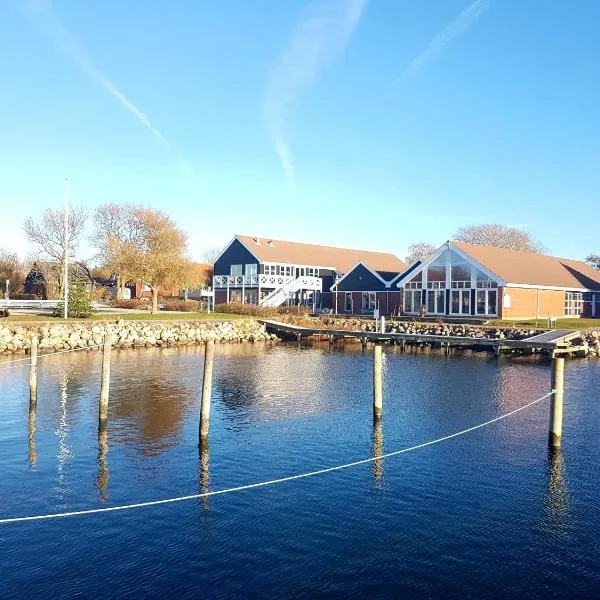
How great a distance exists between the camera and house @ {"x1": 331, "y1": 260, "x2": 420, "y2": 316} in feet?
192

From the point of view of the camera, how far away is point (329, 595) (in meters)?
9.23

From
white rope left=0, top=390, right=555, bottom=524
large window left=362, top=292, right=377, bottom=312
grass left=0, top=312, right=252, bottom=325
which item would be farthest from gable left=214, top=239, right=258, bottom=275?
white rope left=0, top=390, right=555, bottom=524

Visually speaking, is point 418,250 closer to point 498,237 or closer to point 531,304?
point 498,237

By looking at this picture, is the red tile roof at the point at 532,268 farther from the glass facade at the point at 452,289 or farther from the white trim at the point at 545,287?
the glass facade at the point at 452,289

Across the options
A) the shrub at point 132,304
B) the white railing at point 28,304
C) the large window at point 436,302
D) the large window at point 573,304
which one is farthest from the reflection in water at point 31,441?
the large window at point 573,304

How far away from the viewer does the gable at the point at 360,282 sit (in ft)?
198

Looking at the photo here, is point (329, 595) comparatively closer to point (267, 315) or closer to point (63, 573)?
point (63, 573)

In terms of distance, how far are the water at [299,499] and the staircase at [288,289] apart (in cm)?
4043

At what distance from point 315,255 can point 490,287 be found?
28220 mm

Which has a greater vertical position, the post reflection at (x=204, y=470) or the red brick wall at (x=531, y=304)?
the red brick wall at (x=531, y=304)

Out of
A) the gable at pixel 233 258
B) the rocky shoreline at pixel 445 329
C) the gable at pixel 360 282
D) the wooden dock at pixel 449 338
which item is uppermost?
the gable at pixel 233 258

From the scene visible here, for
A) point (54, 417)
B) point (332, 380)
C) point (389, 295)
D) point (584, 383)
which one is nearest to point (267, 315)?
point (389, 295)

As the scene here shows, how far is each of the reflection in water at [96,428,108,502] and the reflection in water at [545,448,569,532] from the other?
911 centimetres

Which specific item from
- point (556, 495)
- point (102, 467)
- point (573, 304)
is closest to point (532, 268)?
point (573, 304)
